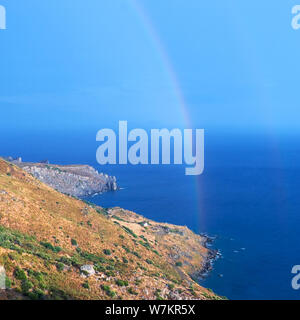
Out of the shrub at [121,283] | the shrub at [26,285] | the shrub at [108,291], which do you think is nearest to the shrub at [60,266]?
the shrub at [108,291]

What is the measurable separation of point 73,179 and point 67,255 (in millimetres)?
110060

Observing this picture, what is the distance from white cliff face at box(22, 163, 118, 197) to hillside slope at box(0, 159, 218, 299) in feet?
248

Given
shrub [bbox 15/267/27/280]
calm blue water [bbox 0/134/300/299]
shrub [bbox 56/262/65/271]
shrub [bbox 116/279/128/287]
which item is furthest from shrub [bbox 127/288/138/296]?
calm blue water [bbox 0/134/300/299]

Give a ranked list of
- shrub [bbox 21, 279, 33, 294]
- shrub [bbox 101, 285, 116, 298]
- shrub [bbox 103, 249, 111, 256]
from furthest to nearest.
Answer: shrub [bbox 103, 249, 111, 256] → shrub [bbox 101, 285, 116, 298] → shrub [bbox 21, 279, 33, 294]

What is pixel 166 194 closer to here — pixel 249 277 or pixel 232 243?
pixel 232 243

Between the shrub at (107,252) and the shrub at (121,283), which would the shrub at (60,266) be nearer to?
the shrub at (121,283)

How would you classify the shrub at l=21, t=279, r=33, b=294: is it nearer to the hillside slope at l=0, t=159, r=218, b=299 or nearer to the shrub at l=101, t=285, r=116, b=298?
the hillside slope at l=0, t=159, r=218, b=299

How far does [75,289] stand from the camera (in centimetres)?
2516

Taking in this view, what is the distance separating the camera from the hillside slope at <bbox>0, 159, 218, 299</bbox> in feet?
78.5

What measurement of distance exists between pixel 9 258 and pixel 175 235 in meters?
54.9

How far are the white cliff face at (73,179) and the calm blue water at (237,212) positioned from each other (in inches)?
320

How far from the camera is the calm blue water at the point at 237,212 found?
6636 cm

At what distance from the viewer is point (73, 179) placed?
461 feet
